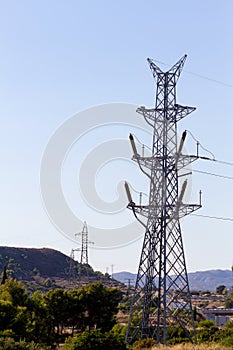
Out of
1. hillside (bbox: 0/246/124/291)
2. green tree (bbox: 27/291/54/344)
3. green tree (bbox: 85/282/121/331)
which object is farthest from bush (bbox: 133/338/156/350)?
hillside (bbox: 0/246/124/291)

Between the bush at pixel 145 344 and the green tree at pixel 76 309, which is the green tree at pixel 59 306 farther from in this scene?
the bush at pixel 145 344

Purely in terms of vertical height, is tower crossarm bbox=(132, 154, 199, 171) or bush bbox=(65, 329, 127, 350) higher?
tower crossarm bbox=(132, 154, 199, 171)

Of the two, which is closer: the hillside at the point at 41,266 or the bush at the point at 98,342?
the bush at the point at 98,342

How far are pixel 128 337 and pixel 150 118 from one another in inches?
392

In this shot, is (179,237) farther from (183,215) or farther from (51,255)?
(51,255)

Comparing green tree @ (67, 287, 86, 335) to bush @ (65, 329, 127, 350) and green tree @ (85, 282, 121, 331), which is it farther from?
bush @ (65, 329, 127, 350)

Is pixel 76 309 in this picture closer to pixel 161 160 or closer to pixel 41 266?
pixel 161 160

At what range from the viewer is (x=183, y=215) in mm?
23328

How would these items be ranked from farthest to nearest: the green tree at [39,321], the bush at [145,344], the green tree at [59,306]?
the green tree at [59,306] < the green tree at [39,321] < the bush at [145,344]

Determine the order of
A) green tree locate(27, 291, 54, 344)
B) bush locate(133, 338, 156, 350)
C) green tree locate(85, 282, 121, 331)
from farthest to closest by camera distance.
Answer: green tree locate(85, 282, 121, 331) < green tree locate(27, 291, 54, 344) < bush locate(133, 338, 156, 350)

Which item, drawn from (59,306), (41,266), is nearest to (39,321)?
(59,306)

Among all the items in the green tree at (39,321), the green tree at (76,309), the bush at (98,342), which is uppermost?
the green tree at (76,309)

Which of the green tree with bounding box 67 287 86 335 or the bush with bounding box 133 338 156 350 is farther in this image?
the green tree with bounding box 67 287 86 335

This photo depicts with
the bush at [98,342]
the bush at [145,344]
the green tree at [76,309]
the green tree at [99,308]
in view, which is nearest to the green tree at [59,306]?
the green tree at [76,309]
